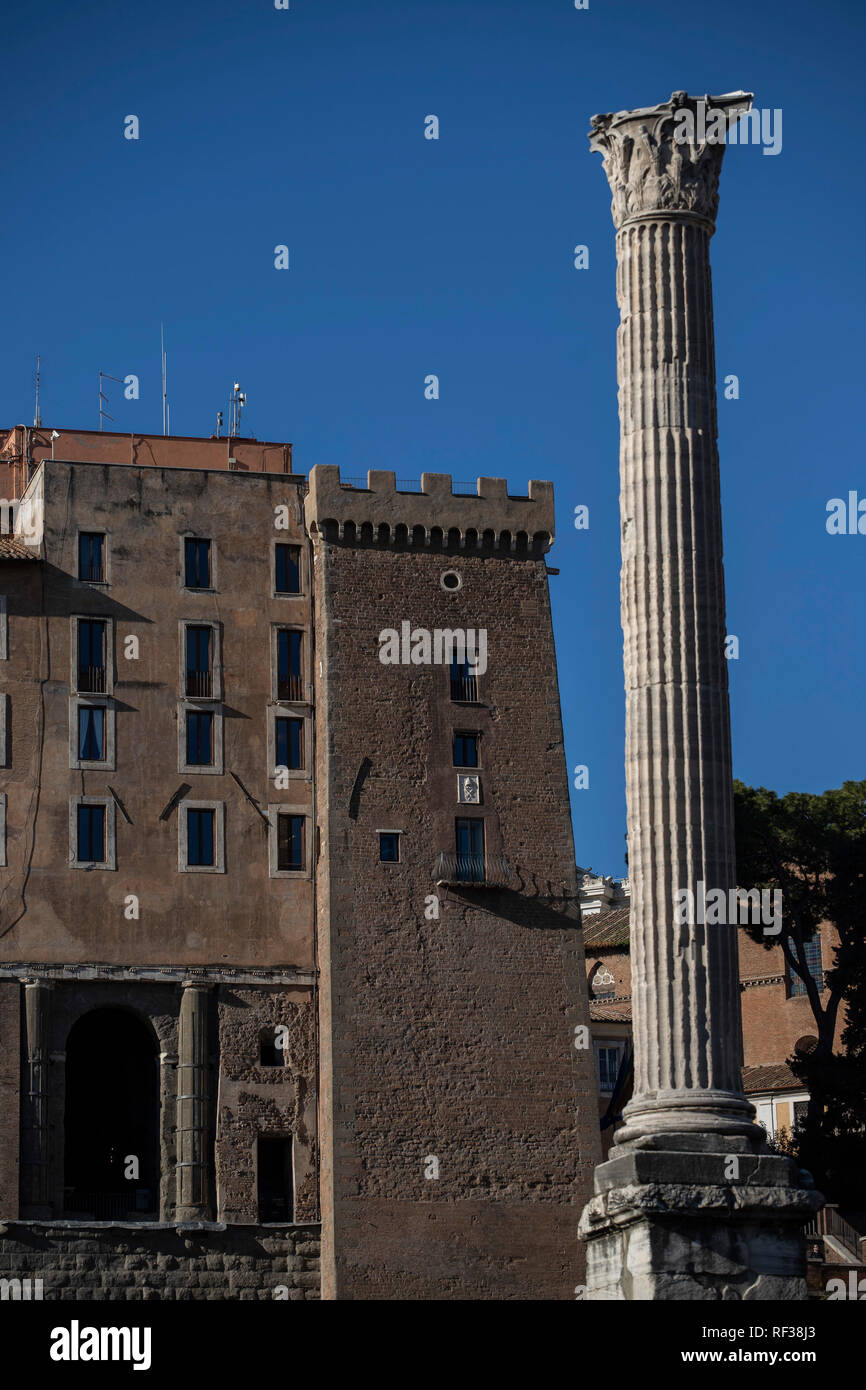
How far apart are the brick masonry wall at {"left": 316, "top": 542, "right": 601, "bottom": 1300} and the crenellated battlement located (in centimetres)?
A: 40

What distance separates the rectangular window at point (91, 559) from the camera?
63.9 m

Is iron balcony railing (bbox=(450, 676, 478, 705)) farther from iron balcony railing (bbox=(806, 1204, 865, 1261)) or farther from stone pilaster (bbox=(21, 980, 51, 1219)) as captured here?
iron balcony railing (bbox=(806, 1204, 865, 1261))

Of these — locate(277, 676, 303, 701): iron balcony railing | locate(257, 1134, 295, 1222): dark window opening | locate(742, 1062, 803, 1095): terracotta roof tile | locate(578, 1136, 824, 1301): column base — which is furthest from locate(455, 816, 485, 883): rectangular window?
locate(578, 1136, 824, 1301): column base

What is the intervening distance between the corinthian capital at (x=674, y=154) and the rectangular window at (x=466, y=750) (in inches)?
1054

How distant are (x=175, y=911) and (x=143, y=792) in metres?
2.78

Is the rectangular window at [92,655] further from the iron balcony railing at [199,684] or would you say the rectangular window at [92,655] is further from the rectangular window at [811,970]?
the rectangular window at [811,970]

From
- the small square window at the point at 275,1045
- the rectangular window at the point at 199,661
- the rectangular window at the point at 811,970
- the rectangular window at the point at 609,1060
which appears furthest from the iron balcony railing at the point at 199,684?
the rectangular window at the point at 811,970

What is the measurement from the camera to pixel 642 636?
36.5 m

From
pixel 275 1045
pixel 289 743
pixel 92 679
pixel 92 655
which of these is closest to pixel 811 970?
pixel 289 743
